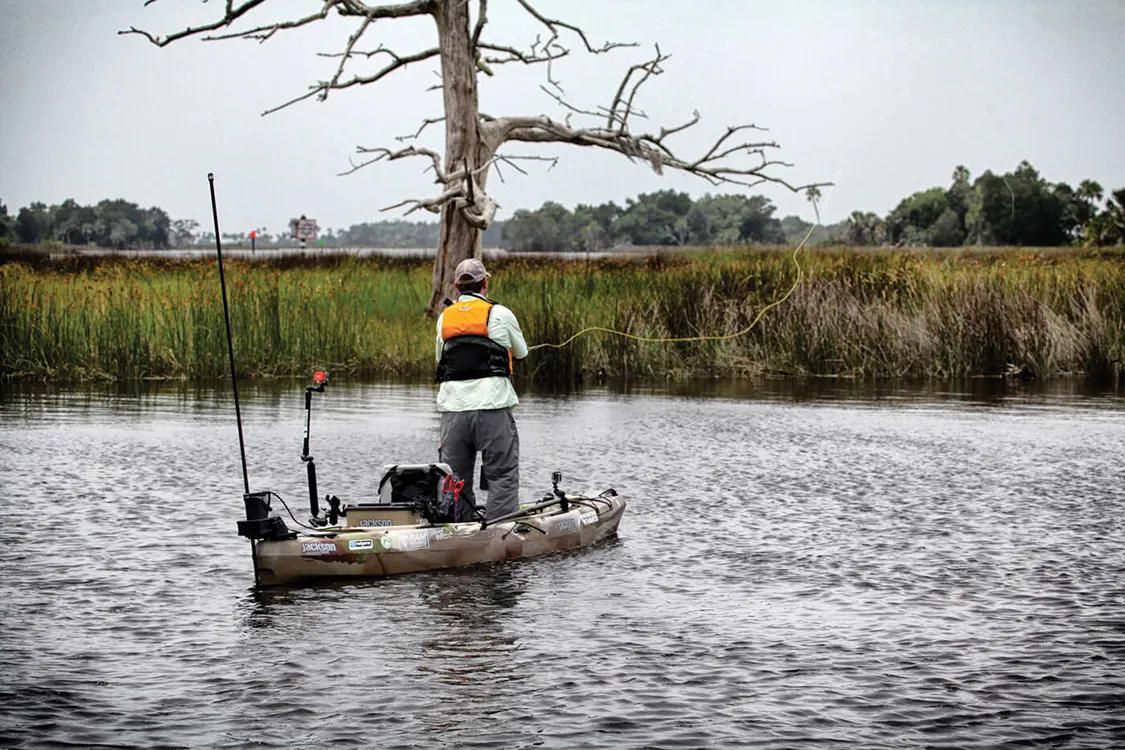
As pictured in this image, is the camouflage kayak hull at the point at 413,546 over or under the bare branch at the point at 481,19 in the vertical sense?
under

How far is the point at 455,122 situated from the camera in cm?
2773

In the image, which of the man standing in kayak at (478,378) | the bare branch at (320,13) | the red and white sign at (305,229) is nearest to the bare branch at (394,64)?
the bare branch at (320,13)

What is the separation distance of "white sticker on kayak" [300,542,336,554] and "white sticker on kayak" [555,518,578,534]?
1.83 metres

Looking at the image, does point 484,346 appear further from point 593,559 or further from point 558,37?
point 558,37

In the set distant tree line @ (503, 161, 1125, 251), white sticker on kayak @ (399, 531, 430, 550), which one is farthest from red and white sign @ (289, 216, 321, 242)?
white sticker on kayak @ (399, 531, 430, 550)

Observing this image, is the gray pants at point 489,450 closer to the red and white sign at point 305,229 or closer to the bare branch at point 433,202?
the bare branch at point 433,202

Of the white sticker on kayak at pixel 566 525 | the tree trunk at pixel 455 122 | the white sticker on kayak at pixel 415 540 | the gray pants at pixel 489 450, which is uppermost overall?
the tree trunk at pixel 455 122

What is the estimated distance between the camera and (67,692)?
7.06 meters

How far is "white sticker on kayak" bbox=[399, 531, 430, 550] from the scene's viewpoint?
941 centimetres

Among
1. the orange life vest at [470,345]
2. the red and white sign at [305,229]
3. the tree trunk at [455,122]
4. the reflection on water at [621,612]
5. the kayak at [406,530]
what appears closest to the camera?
the reflection on water at [621,612]

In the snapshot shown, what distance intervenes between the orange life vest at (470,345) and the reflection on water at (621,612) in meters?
1.38

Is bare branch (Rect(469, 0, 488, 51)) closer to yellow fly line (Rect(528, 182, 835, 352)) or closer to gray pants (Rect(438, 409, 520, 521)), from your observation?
yellow fly line (Rect(528, 182, 835, 352))

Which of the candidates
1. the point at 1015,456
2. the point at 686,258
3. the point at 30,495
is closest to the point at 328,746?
the point at 30,495

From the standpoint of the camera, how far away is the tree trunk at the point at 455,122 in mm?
27547
